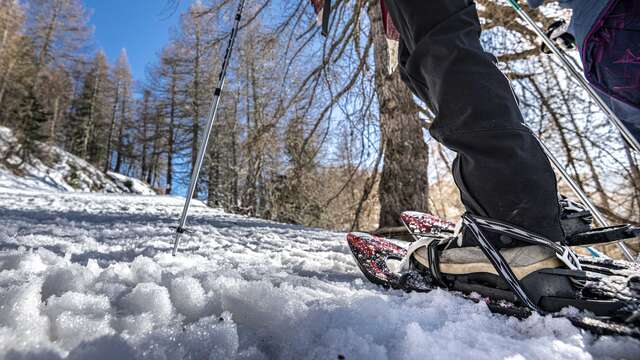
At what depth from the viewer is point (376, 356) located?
0.48m

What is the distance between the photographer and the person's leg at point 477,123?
760mm

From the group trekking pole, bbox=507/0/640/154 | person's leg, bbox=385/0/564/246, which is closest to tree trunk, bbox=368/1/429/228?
trekking pole, bbox=507/0/640/154

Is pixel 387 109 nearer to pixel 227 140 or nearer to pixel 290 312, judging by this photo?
pixel 290 312

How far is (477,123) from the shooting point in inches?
31.2

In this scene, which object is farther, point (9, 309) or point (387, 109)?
point (387, 109)

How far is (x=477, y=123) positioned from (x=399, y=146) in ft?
10.8

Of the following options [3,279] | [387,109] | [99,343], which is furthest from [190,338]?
[387,109]

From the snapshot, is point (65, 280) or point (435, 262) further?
point (435, 262)

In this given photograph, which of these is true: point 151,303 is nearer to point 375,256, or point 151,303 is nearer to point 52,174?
point 375,256

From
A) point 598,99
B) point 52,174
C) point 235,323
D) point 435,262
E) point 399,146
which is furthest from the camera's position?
point 52,174

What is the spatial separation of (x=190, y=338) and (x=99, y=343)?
0.37ft

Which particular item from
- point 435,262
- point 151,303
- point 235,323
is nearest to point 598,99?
point 435,262

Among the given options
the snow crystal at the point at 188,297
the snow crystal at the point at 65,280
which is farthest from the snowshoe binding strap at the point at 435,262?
the snow crystal at the point at 65,280

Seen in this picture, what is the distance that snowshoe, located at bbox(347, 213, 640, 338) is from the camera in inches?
25.5
